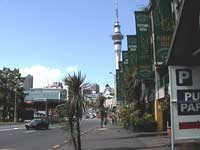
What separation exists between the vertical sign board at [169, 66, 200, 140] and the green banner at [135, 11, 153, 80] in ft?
102

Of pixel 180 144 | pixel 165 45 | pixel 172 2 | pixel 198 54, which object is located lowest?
pixel 180 144

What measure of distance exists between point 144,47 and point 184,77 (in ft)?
107

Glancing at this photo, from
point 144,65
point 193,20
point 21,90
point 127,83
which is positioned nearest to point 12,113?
point 21,90

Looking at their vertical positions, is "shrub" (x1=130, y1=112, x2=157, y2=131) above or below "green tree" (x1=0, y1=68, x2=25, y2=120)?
below

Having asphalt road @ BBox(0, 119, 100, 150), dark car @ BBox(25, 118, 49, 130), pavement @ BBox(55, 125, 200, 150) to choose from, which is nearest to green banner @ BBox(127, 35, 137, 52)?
asphalt road @ BBox(0, 119, 100, 150)

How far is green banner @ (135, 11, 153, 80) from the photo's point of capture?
123 feet

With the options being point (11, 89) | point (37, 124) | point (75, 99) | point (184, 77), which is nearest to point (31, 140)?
point (75, 99)

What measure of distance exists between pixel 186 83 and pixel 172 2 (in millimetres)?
25273

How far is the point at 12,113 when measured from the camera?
12619cm

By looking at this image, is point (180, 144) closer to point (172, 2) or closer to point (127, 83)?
point (172, 2)

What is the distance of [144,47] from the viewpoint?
39031 millimetres

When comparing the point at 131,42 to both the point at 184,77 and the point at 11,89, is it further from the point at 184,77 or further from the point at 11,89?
the point at 11,89

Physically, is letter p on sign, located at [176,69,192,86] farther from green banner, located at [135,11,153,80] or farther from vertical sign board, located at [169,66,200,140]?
green banner, located at [135,11,153,80]

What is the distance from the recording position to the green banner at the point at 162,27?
23.2 m
